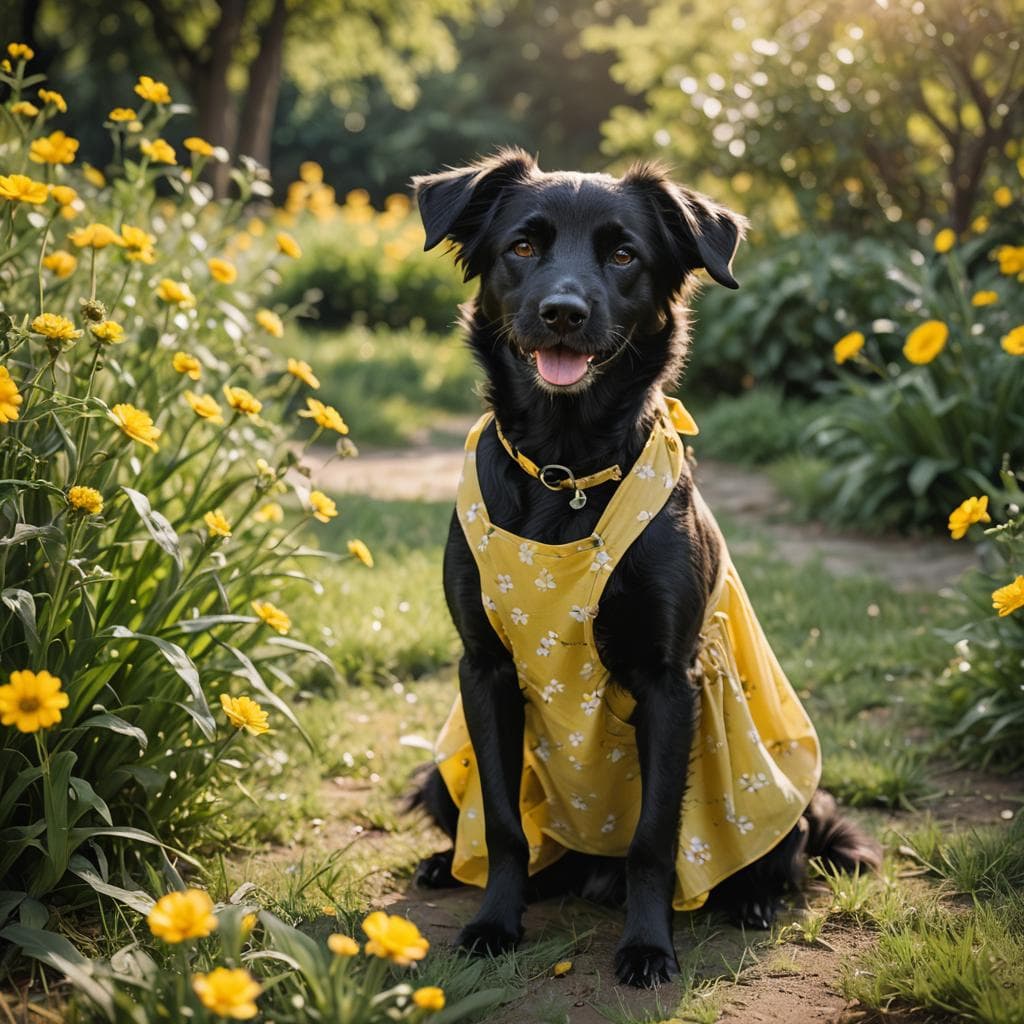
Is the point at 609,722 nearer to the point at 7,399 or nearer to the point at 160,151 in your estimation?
A: the point at 7,399

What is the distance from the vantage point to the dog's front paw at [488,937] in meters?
2.49

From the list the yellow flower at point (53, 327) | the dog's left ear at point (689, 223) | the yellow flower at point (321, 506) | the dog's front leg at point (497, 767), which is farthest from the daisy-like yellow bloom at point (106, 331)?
the dog's left ear at point (689, 223)

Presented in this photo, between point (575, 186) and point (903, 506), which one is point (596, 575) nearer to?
point (575, 186)

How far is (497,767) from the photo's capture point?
261 centimetres

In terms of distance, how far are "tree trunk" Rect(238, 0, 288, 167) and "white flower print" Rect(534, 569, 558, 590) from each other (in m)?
11.7

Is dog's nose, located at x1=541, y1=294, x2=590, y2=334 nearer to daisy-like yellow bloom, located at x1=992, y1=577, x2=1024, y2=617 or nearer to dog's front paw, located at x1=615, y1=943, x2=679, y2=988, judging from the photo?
daisy-like yellow bloom, located at x1=992, y1=577, x2=1024, y2=617

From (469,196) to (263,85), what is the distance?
464 inches

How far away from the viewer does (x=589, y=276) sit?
2.59 metres

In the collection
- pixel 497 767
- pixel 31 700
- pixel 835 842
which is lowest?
pixel 835 842

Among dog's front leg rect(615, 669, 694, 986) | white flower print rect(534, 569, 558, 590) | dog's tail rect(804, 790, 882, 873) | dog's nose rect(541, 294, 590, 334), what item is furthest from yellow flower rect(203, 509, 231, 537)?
dog's tail rect(804, 790, 882, 873)

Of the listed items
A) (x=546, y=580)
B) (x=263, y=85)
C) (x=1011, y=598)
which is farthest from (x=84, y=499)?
(x=263, y=85)

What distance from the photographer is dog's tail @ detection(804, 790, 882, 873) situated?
Answer: 9.43 ft

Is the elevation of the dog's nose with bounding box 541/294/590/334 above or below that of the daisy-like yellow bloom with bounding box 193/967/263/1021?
above

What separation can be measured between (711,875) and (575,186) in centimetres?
157
